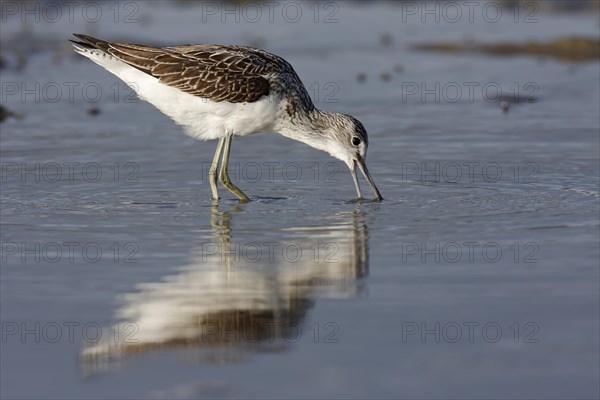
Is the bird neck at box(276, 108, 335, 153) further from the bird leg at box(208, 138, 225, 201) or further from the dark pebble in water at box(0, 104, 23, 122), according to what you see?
the dark pebble in water at box(0, 104, 23, 122)

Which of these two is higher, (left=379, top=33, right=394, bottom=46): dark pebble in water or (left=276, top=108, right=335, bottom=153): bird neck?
(left=379, top=33, right=394, bottom=46): dark pebble in water

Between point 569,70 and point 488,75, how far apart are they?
1267 millimetres

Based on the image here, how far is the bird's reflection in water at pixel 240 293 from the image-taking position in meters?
6.51

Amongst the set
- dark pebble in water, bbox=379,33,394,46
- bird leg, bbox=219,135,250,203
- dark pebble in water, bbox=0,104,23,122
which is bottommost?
bird leg, bbox=219,135,250,203

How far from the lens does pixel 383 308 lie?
7.07 meters

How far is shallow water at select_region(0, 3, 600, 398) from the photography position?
6109 millimetres

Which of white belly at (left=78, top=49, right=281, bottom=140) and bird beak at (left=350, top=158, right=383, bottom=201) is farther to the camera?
white belly at (left=78, top=49, right=281, bottom=140)

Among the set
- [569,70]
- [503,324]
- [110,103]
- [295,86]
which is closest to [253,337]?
[503,324]

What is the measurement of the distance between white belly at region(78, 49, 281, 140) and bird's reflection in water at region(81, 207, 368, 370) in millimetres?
1661

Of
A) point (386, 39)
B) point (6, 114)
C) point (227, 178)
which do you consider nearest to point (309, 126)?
point (227, 178)

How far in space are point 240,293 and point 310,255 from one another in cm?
109

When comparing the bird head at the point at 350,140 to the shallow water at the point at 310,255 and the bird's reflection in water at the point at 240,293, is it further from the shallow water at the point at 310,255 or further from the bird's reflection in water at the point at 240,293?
the bird's reflection in water at the point at 240,293

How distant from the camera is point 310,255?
8.40 metres

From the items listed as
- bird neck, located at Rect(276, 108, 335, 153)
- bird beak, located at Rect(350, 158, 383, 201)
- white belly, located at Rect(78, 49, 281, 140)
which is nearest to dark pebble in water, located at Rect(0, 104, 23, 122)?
white belly, located at Rect(78, 49, 281, 140)
